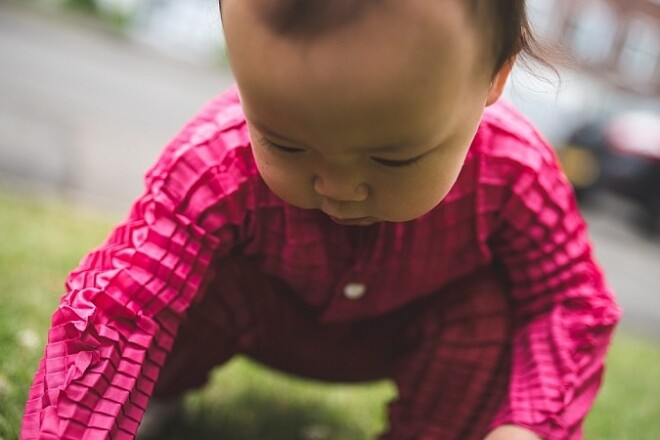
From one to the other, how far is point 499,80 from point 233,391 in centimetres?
99

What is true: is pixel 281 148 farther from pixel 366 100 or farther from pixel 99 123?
pixel 99 123

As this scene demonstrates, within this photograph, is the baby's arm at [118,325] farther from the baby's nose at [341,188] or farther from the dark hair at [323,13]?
the dark hair at [323,13]

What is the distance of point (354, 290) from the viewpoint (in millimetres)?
1223

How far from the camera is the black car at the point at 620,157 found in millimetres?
5328

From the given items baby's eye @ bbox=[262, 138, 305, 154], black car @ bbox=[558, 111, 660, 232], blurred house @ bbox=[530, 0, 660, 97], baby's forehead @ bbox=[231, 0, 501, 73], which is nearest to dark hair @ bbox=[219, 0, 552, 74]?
baby's forehead @ bbox=[231, 0, 501, 73]

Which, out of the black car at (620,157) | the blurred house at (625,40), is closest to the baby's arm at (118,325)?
the black car at (620,157)

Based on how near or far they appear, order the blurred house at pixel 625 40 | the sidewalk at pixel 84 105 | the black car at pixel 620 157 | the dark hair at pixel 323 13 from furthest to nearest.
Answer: the blurred house at pixel 625 40 < the black car at pixel 620 157 < the sidewalk at pixel 84 105 < the dark hair at pixel 323 13

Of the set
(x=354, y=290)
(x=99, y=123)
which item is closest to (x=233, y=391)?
(x=354, y=290)

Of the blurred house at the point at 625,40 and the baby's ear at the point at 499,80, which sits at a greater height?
the baby's ear at the point at 499,80

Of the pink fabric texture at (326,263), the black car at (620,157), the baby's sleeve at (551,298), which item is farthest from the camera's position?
the black car at (620,157)

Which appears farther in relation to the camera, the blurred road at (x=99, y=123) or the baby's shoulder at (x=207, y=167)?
the blurred road at (x=99, y=123)

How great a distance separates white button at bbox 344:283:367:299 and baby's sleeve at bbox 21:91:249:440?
0.61 feet

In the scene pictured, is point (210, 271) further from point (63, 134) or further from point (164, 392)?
point (63, 134)

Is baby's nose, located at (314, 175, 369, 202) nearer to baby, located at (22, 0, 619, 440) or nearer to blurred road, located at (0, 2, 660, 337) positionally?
baby, located at (22, 0, 619, 440)
